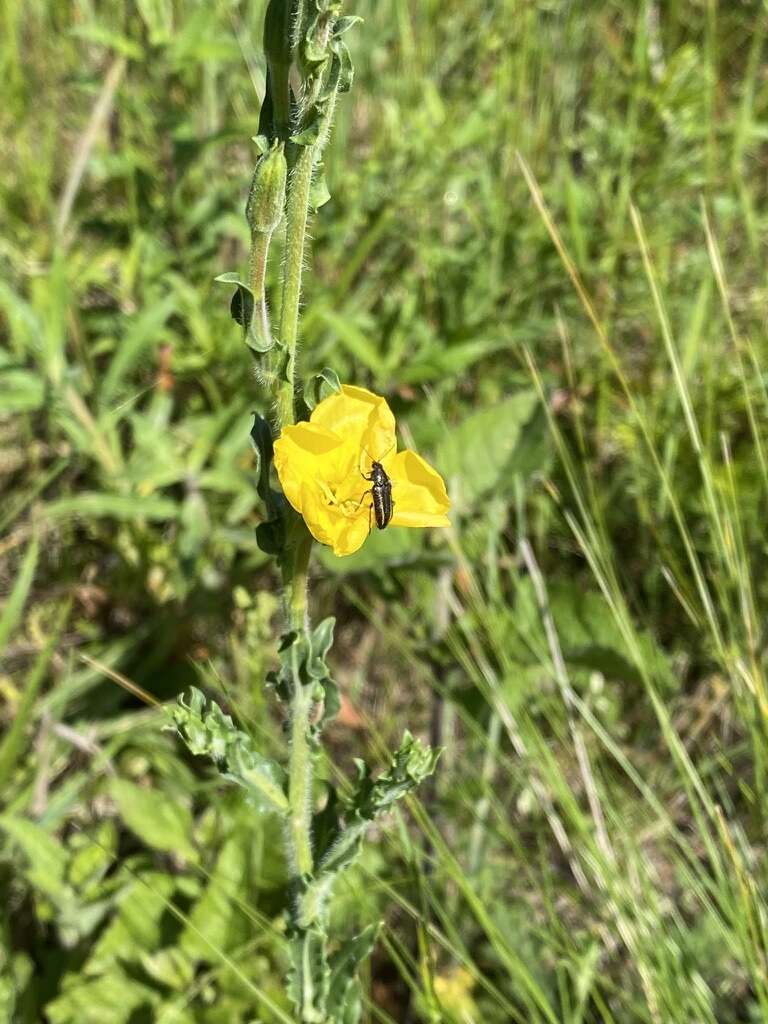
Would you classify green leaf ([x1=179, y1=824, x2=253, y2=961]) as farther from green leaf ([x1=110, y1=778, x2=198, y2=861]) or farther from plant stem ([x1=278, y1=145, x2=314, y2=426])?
plant stem ([x1=278, y1=145, x2=314, y2=426])

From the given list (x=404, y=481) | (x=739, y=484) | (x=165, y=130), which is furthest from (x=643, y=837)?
(x=165, y=130)

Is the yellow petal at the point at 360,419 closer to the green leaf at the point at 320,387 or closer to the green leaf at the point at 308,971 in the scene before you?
the green leaf at the point at 320,387

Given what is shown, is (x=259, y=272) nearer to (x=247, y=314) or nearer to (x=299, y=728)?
(x=247, y=314)

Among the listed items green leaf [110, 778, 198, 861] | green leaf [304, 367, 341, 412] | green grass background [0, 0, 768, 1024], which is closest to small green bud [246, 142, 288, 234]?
green leaf [304, 367, 341, 412]

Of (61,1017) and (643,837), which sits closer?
(61,1017)

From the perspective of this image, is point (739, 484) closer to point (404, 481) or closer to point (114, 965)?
point (404, 481)

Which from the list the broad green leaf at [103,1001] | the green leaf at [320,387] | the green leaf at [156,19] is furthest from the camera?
the green leaf at [156,19]

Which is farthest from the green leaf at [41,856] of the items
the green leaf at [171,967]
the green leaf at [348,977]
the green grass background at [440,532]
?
the green leaf at [348,977]
